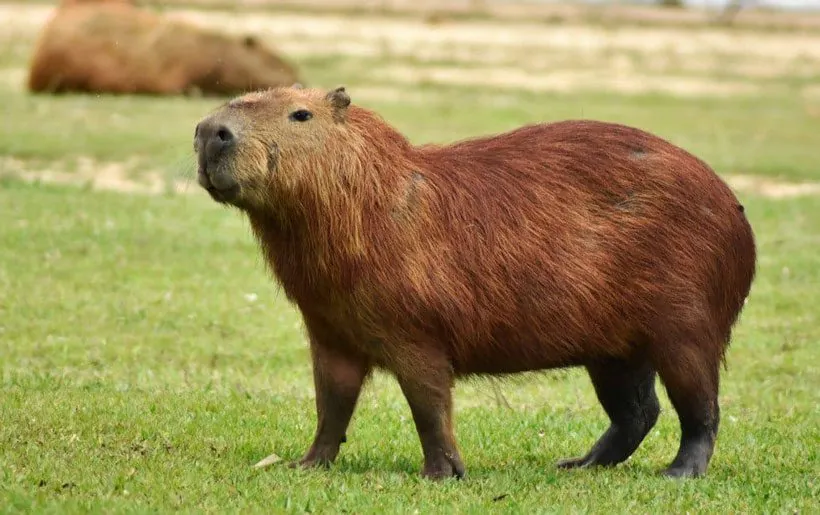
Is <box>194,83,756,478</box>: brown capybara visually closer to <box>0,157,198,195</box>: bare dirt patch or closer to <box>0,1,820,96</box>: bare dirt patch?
<box>0,157,198,195</box>: bare dirt patch

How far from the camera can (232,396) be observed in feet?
24.6

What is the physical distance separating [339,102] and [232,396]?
2.27m

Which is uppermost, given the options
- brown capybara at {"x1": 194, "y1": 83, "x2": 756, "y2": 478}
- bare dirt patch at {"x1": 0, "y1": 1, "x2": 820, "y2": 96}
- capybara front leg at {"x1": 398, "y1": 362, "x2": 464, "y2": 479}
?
brown capybara at {"x1": 194, "y1": 83, "x2": 756, "y2": 478}

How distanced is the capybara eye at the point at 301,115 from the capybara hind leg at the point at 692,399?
1710 mm

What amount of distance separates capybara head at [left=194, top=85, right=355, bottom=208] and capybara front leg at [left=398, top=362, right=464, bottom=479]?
878 millimetres

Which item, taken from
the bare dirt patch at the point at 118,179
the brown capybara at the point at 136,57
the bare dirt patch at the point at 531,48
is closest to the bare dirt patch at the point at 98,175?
the bare dirt patch at the point at 118,179

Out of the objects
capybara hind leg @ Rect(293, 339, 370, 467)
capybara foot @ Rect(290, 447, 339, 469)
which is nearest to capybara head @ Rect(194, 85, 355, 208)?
capybara hind leg @ Rect(293, 339, 370, 467)

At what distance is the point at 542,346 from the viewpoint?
5895 millimetres

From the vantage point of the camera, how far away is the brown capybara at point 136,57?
21.5m

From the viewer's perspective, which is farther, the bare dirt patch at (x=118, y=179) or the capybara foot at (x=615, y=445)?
the bare dirt patch at (x=118, y=179)

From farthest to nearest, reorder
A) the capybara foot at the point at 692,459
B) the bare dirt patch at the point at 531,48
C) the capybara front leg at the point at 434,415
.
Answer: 1. the bare dirt patch at the point at 531,48
2. the capybara foot at the point at 692,459
3. the capybara front leg at the point at 434,415

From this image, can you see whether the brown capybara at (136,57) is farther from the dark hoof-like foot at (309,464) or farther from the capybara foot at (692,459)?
the capybara foot at (692,459)

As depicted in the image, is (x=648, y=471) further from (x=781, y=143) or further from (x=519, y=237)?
(x=781, y=143)

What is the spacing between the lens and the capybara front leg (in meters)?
5.70
